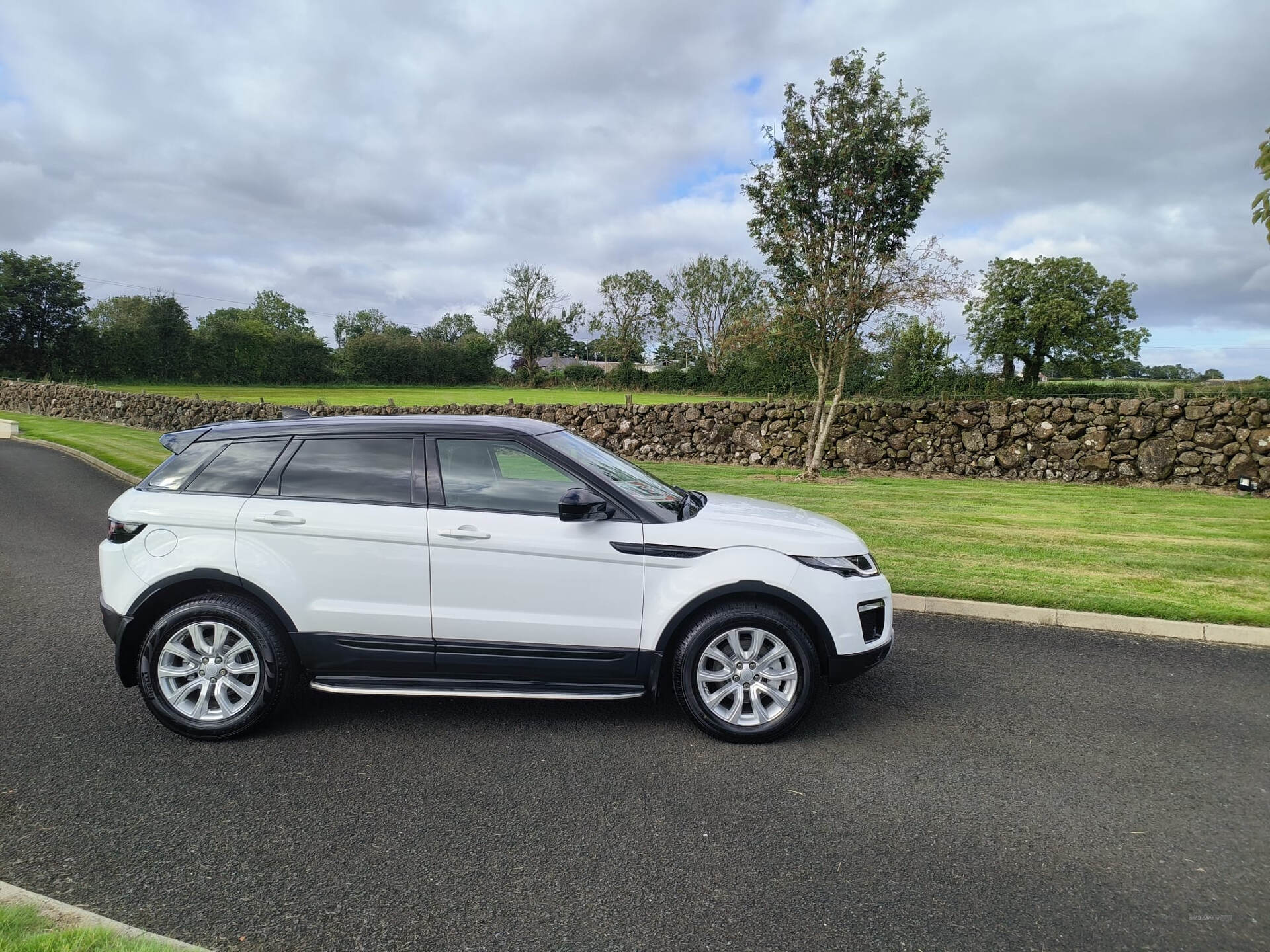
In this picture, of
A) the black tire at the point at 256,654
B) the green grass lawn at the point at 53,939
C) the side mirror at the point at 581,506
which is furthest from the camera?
the black tire at the point at 256,654

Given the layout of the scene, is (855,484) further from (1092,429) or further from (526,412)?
(526,412)

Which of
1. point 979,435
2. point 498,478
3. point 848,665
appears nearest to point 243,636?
point 498,478

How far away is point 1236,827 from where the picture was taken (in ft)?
10.8

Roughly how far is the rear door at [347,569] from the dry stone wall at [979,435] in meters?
11.4

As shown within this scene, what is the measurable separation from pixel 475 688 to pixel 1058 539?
8.11 meters

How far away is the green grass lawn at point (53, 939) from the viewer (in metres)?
2.34

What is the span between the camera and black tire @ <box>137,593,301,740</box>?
4117mm

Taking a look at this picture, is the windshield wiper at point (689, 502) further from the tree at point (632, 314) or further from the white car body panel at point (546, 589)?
the tree at point (632, 314)

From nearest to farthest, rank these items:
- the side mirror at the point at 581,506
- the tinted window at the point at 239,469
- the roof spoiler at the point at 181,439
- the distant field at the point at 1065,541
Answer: the side mirror at the point at 581,506 → the tinted window at the point at 239,469 → the roof spoiler at the point at 181,439 → the distant field at the point at 1065,541

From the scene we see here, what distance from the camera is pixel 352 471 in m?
4.37

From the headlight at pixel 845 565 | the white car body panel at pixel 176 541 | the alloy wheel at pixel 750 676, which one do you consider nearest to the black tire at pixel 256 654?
the white car body panel at pixel 176 541

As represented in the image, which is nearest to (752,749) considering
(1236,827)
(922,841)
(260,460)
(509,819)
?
(922,841)

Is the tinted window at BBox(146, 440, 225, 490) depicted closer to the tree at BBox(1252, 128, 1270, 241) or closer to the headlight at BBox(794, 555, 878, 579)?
the headlight at BBox(794, 555, 878, 579)

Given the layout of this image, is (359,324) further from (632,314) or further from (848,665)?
(848,665)
